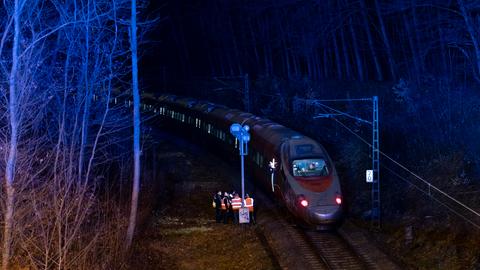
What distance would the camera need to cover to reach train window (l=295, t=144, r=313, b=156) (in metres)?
19.7

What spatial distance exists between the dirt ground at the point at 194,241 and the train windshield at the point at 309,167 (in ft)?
8.74

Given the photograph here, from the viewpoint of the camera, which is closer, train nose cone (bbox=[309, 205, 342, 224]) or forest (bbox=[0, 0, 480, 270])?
forest (bbox=[0, 0, 480, 270])

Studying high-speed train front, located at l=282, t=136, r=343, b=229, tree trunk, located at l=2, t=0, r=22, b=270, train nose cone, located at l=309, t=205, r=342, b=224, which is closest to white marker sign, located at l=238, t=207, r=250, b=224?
high-speed train front, located at l=282, t=136, r=343, b=229

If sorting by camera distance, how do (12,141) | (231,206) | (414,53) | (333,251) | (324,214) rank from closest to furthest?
(12,141) < (333,251) < (324,214) < (231,206) < (414,53)

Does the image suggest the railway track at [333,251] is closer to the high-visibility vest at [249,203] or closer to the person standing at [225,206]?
the high-visibility vest at [249,203]

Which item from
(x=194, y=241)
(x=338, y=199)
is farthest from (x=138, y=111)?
(x=338, y=199)

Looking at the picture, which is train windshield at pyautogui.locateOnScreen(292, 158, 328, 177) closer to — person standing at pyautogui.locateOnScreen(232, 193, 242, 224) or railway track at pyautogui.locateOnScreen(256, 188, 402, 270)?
railway track at pyautogui.locateOnScreen(256, 188, 402, 270)

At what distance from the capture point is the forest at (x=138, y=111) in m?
12.9

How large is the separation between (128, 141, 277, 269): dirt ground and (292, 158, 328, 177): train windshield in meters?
2.66

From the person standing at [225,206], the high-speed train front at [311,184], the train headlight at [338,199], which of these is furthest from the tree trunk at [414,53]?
the person standing at [225,206]

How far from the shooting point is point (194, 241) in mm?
18875

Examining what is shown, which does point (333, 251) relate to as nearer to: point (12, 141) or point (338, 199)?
point (338, 199)

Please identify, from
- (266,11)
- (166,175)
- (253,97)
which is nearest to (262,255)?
(166,175)

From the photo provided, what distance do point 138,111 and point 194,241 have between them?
15.7ft
